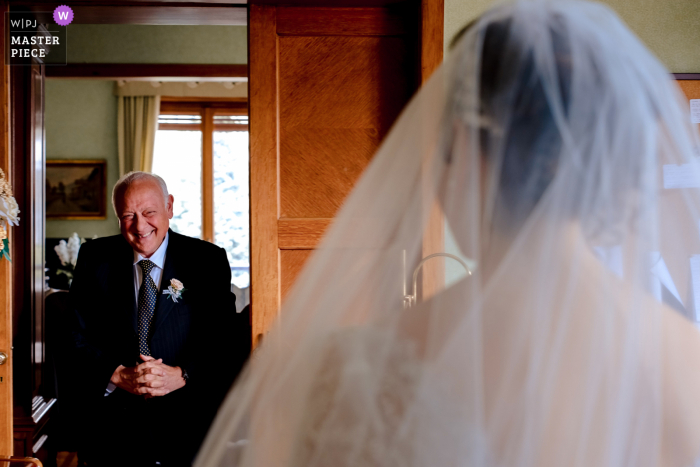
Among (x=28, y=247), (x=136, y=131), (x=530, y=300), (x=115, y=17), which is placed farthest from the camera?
(x=136, y=131)

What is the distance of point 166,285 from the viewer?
8.25 ft

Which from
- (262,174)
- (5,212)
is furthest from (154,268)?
(262,174)

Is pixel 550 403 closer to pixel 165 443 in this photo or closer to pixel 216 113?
pixel 165 443

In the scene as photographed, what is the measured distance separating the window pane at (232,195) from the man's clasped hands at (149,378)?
4.81 metres

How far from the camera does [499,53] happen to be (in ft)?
2.41

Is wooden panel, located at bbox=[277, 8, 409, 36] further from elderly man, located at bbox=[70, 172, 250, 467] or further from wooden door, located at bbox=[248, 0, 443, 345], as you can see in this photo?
elderly man, located at bbox=[70, 172, 250, 467]

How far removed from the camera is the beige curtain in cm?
705

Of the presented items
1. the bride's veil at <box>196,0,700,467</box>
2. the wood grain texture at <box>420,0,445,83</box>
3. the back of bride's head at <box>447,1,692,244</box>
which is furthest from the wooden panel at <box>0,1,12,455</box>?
the back of bride's head at <box>447,1,692,244</box>

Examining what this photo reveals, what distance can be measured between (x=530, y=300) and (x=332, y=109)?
69.5 inches

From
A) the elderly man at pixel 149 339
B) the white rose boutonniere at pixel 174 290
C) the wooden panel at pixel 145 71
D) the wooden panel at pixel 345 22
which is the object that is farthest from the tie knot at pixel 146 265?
the wooden panel at pixel 145 71

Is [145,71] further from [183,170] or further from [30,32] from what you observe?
[30,32]

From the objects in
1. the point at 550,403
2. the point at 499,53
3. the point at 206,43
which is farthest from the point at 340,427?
the point at 206,43

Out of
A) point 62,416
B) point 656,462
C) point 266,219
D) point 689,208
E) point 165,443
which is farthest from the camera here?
point 62,416

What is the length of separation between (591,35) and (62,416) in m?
3.53
